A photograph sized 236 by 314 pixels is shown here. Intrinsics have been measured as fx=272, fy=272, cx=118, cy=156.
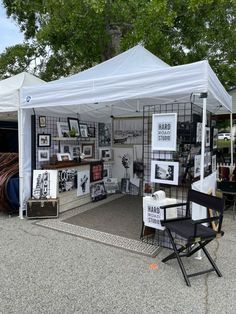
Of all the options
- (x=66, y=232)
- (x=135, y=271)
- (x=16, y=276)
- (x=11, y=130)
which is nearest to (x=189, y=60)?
(x=11, y=130)

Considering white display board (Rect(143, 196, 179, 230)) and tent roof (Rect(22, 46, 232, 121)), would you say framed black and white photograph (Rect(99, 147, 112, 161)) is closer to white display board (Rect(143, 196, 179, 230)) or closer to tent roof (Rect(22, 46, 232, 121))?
tent roof (Rect(22, 46, 232, 121))

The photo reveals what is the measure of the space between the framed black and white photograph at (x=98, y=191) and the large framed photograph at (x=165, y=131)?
272 cm

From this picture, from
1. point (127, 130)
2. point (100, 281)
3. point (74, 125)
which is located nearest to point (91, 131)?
point (74, 125)

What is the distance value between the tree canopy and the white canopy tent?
206cm

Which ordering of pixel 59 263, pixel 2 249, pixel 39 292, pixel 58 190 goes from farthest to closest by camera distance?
pixel 58 190 → pixel 2 249 → pixel 59 263 → pixel 39 292

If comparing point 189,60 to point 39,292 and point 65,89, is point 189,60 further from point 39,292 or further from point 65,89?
point 39,292

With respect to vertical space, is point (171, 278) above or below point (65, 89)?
below

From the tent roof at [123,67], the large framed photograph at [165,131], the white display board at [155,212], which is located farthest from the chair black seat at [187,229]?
the tent roof at [123,67]

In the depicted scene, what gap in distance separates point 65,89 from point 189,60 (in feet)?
19.3

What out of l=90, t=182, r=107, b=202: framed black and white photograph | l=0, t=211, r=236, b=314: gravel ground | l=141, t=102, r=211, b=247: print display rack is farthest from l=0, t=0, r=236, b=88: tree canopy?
l=0, t=211, r=236, b=314: gravel ground

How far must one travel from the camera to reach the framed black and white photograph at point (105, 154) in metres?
6.84

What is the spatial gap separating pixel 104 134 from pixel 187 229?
14.8 ft

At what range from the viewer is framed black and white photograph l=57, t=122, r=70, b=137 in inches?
217

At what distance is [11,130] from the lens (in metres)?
7.31
